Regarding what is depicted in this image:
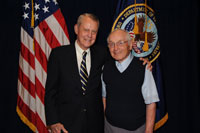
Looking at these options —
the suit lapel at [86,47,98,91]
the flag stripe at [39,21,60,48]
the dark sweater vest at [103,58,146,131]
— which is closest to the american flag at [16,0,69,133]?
the flag stripe at [39,21,60,48]

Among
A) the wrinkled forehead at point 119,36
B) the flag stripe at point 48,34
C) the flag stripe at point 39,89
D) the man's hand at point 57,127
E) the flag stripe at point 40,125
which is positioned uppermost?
the flag stripe at point 48,34

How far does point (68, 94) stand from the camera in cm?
157

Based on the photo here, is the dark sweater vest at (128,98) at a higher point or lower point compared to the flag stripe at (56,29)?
lower

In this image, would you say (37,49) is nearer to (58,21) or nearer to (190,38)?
(58,21)

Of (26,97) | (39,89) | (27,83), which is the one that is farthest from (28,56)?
(26,97)

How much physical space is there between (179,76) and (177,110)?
67cm

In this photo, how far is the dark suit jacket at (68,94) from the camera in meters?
1.55

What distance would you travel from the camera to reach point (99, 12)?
2.81 m

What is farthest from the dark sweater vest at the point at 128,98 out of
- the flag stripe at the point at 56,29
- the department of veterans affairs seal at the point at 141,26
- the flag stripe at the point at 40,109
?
the flag stripe at the point at 40,109

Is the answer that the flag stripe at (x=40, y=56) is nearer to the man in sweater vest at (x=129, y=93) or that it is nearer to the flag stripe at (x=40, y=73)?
the flag stripe at (x=40, y=73)

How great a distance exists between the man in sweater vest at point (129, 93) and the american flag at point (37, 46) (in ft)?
4.09

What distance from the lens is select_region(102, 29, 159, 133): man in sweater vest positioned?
148 cm

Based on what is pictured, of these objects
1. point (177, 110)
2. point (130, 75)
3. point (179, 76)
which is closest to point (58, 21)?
point (130, 75)

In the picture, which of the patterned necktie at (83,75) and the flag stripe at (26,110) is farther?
the flag stripe at (26,110)
